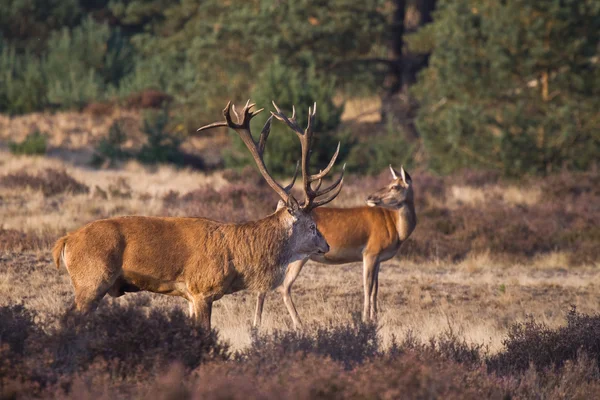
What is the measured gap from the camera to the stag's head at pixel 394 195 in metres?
12.6

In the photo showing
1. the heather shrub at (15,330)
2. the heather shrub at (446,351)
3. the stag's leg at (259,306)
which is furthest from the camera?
the stag's leg at (259,306)

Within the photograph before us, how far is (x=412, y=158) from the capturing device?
27453mm

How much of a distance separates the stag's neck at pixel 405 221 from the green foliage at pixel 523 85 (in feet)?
34.6

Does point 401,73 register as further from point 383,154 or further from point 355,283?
point 355,283

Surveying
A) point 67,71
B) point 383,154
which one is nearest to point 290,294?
point 383,154

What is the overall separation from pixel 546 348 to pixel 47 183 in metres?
12.2

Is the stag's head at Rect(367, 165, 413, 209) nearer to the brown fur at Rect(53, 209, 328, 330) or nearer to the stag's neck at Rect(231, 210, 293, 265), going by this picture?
the stag's neck at Rect(231, 210, 293, 265)

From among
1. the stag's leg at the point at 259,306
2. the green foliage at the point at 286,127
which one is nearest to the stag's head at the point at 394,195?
the stag's leg at the point at 259,306

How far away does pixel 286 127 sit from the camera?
22.7 m

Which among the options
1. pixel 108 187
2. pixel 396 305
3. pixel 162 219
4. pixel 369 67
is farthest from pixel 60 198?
pixel 369 67

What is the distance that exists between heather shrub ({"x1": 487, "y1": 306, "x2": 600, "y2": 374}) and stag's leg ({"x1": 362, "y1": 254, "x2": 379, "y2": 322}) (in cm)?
268

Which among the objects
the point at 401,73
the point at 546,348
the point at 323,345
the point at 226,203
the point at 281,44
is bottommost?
the point at 546,348

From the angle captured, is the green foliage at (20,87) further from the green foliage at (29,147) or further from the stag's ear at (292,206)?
the stag's ear at (292,206)

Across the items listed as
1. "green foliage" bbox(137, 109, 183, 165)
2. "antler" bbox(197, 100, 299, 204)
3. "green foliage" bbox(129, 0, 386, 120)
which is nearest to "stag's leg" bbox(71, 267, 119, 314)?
"antler" bbox(197, 100, 299, 204)
